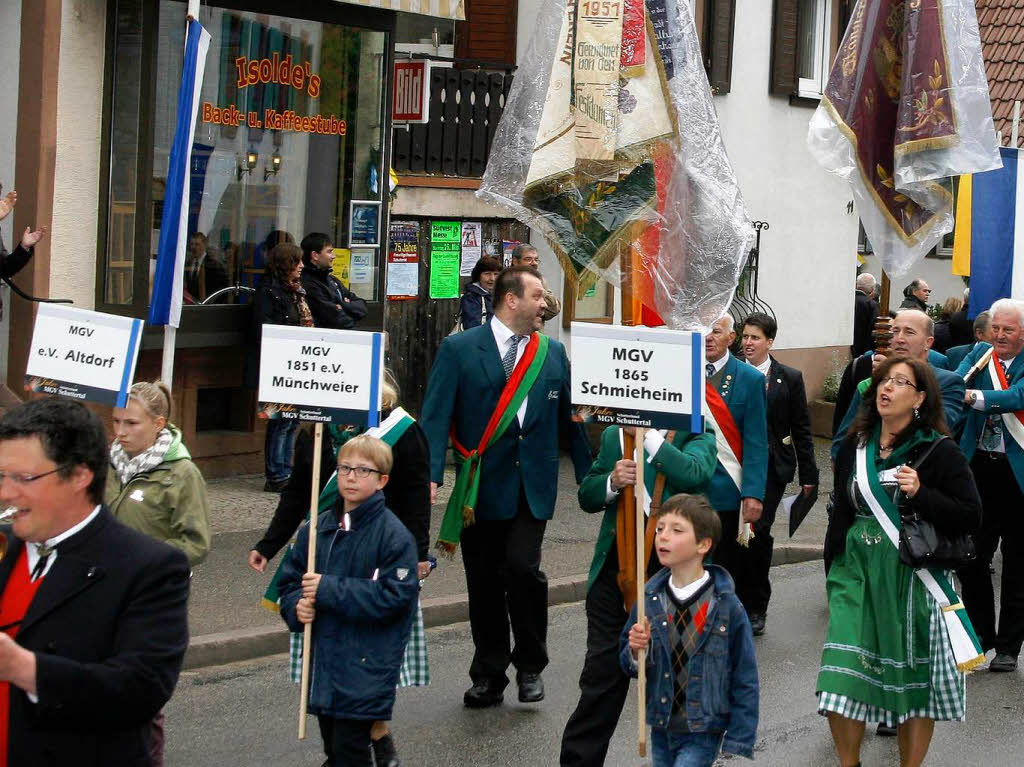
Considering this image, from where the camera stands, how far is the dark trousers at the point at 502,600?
25.6ft

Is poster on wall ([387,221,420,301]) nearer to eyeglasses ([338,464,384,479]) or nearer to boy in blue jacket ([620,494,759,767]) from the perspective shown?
eyeglasses ([338,464,384,479])

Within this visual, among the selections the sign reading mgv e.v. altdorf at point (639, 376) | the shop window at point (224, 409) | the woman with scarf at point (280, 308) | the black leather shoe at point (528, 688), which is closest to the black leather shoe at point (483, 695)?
the black leather shoe at point (528, 688)

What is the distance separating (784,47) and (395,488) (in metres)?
12.6

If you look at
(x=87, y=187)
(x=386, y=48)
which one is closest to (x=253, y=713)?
(x=87, y=187)

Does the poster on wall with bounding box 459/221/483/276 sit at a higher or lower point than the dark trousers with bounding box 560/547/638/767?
higher

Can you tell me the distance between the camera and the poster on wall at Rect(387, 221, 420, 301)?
14.6 meters

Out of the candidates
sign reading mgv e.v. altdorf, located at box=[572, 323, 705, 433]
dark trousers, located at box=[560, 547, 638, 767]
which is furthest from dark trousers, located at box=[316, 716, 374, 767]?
sign reading mgv e.v. altdorf, located at box=[572, 323, 705, 433]

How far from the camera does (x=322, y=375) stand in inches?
259

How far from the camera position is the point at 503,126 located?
7664 mm

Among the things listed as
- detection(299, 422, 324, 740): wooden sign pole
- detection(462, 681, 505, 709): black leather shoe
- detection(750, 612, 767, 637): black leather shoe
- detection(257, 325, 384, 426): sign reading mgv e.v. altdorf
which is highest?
detection(257, 325, 384, 426): sign reading mgv e.v. altdorf

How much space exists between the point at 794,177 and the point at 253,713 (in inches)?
503

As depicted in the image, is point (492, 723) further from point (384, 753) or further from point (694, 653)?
point (694, 653)

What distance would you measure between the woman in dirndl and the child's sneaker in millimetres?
1759

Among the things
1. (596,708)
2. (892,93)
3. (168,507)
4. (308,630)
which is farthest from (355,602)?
(892,93)
